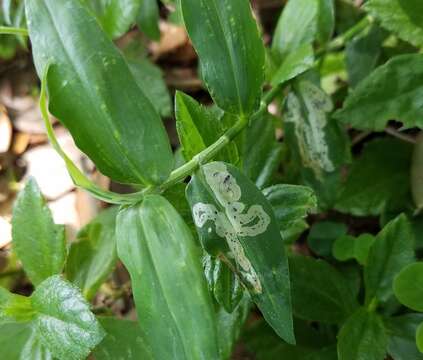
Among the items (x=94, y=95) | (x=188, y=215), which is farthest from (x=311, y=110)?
(x=94, y=95)

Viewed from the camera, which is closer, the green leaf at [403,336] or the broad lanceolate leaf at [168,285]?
the broad lanceolate leaf at [168,285]

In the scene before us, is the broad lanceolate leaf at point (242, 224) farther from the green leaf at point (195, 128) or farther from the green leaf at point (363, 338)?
the green leaf at point (363, 338)

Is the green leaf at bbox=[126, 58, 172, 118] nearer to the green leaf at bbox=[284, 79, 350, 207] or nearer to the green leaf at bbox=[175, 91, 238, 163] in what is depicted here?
the green leaf at bbox=[284, 79, 350, 207]

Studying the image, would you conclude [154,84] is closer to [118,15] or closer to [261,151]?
[118,15]

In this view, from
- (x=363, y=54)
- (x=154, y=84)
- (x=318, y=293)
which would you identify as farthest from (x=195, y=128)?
(x=154, y=84)

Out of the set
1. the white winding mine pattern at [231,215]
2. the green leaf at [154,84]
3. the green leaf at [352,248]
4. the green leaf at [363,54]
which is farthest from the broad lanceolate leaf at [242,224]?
the green leaf at [154,84]

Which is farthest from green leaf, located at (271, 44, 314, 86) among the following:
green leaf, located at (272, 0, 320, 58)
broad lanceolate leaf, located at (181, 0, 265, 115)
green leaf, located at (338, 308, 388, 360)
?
green leaf, located at (338, 308, 388, 360)
